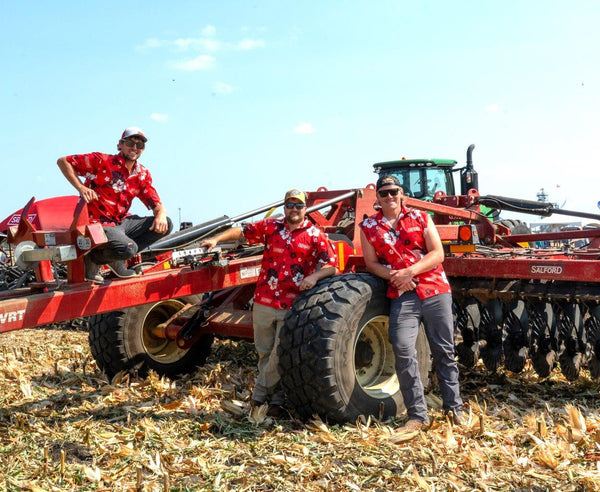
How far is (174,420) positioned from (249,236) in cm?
148

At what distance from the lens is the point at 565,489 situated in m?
3.46

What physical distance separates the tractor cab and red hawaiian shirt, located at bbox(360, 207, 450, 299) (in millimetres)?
5924

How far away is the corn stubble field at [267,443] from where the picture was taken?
3.63 meters

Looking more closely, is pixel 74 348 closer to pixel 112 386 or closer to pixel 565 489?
pixel 112 386

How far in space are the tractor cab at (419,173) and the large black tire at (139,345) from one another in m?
5.12

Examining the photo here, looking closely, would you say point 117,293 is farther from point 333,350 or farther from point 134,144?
point 333,350

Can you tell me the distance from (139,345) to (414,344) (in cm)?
290

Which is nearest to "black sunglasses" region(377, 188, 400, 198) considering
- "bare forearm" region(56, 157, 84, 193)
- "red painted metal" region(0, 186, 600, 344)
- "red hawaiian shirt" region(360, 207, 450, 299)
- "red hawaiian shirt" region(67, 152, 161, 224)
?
"red hawaiian shirt" region(360, 207, 450, 299)

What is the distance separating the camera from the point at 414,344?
4.55m

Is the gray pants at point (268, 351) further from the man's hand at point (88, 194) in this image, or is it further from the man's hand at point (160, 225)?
the man's hand at point (88, 194)

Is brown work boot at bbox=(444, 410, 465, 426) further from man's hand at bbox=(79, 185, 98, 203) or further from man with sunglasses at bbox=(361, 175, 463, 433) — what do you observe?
man's hand at bbox=(79, 185, 98, 203)

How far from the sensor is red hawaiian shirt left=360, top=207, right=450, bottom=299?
4629 mm

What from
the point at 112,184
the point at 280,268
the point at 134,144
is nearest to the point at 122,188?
the point at 112,184

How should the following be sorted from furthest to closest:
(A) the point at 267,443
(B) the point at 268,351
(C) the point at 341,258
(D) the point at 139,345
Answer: (D) the point at 139,345, (C) the point at 341,258, (B) the point at 268,351, (A) the point at 267,443
